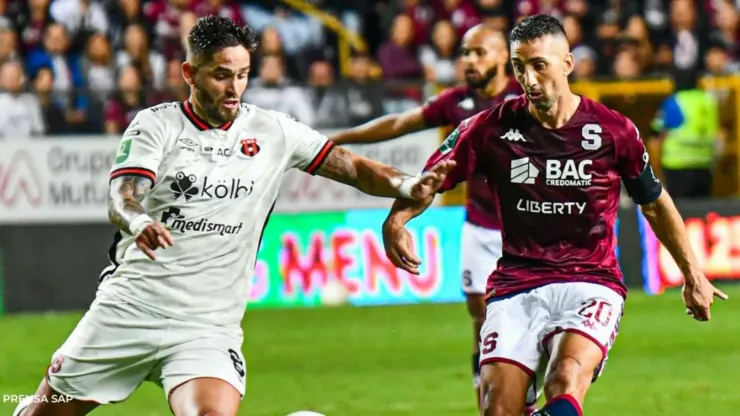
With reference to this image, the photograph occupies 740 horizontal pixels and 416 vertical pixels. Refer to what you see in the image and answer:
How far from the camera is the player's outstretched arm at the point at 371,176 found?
20.3 feet

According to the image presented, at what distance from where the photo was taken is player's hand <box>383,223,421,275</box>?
6.20 metres

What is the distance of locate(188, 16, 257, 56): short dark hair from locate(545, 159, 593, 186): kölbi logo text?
57.8 inches

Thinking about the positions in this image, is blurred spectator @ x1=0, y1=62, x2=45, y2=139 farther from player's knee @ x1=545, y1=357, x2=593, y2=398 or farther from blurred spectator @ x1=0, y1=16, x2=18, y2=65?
→ player's knee @ x1=545, y1=357, x2=593, y2=398

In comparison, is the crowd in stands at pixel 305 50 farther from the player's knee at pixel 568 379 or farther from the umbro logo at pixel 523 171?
the player's knee at pixel 568 379

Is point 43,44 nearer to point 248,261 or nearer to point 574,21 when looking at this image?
point 574,21

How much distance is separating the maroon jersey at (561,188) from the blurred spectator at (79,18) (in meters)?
11.2

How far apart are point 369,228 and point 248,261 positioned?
9.07 meters

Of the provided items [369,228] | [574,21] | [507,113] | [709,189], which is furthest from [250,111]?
[574,21]

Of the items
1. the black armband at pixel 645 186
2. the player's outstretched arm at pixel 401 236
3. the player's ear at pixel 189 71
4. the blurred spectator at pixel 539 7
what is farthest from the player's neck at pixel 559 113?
the blurred spectator at pixel 539 7

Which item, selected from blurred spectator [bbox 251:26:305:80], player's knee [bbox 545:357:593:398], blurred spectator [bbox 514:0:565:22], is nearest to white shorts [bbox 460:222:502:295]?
player's knee [bbox 545:357:593:398]

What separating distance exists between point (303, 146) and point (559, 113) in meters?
1.17

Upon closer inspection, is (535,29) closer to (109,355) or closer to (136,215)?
(136,215)

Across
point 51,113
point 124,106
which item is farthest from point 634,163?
point 51,113

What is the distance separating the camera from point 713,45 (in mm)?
17781
